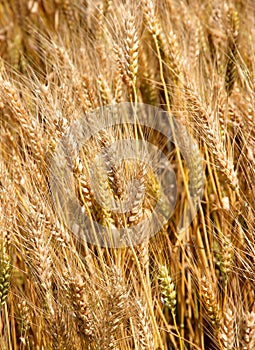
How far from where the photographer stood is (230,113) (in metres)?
2.18

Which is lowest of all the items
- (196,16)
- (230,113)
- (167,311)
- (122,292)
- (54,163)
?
(167,311)

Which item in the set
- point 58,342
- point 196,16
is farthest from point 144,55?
point 58,342

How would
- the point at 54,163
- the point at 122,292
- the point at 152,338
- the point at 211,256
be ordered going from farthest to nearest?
the point at 211,256 < the point at 54,163 < the point at 152,338 < the point at 122,292

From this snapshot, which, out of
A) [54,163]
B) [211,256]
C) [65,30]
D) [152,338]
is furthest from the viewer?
[65,30]

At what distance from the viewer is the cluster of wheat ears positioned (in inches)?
61.9

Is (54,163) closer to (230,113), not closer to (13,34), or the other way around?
(230,113)

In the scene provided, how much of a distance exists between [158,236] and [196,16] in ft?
3.78

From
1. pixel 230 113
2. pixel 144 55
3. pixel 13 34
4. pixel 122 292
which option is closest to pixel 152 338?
pixel 122 292

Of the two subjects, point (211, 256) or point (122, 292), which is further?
point (211, 256)

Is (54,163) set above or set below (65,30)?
below

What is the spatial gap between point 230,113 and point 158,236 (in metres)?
0.64

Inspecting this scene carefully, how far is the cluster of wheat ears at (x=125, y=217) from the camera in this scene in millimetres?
1573

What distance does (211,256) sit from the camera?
2.00m

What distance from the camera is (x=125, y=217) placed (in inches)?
64.5
